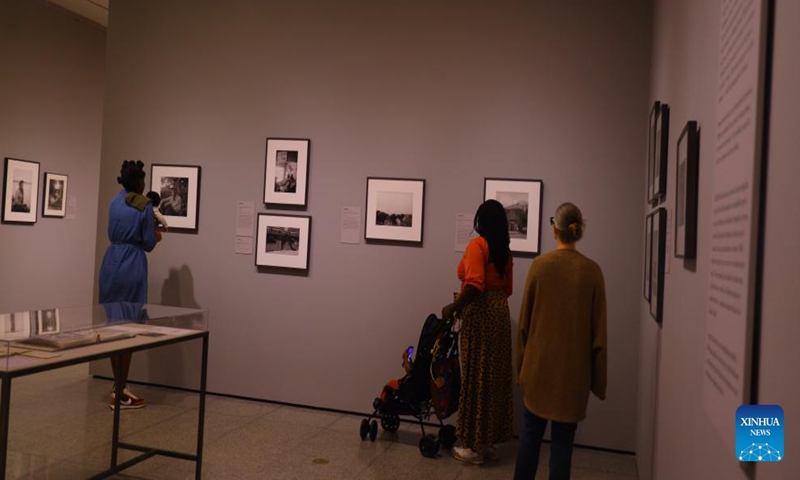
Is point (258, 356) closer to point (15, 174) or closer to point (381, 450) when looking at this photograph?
point (381, 450)

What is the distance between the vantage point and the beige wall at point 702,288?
109 centimetres

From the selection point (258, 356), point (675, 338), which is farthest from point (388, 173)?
point (675, 338)

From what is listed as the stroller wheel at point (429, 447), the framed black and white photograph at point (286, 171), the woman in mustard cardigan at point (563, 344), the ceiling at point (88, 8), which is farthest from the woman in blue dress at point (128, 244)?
the woman in mustard cardigan at point (563, 344)

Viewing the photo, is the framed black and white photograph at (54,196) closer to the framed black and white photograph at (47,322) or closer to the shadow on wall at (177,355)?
the shadow on wall at (177,355)

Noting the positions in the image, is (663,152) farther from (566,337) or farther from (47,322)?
Result: (47,322)

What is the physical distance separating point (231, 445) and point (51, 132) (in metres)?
5.44

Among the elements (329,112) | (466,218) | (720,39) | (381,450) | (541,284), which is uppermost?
(329,112)

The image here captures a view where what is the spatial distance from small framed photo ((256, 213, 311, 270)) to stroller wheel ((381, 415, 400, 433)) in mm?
1601

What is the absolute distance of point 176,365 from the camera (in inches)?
254

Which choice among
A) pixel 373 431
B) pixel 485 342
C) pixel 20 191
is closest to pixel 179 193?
pixel 20 191

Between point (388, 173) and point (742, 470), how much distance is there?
464 centimetres

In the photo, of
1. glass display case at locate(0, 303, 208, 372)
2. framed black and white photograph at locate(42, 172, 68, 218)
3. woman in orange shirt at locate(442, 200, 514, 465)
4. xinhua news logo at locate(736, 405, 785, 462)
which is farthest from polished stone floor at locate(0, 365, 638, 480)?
xinhua news logo at locate(736, 405, 785, 462)

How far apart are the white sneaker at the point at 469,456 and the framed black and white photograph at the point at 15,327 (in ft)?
9.72

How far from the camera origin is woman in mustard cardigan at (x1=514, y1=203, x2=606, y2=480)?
3.39 metres
